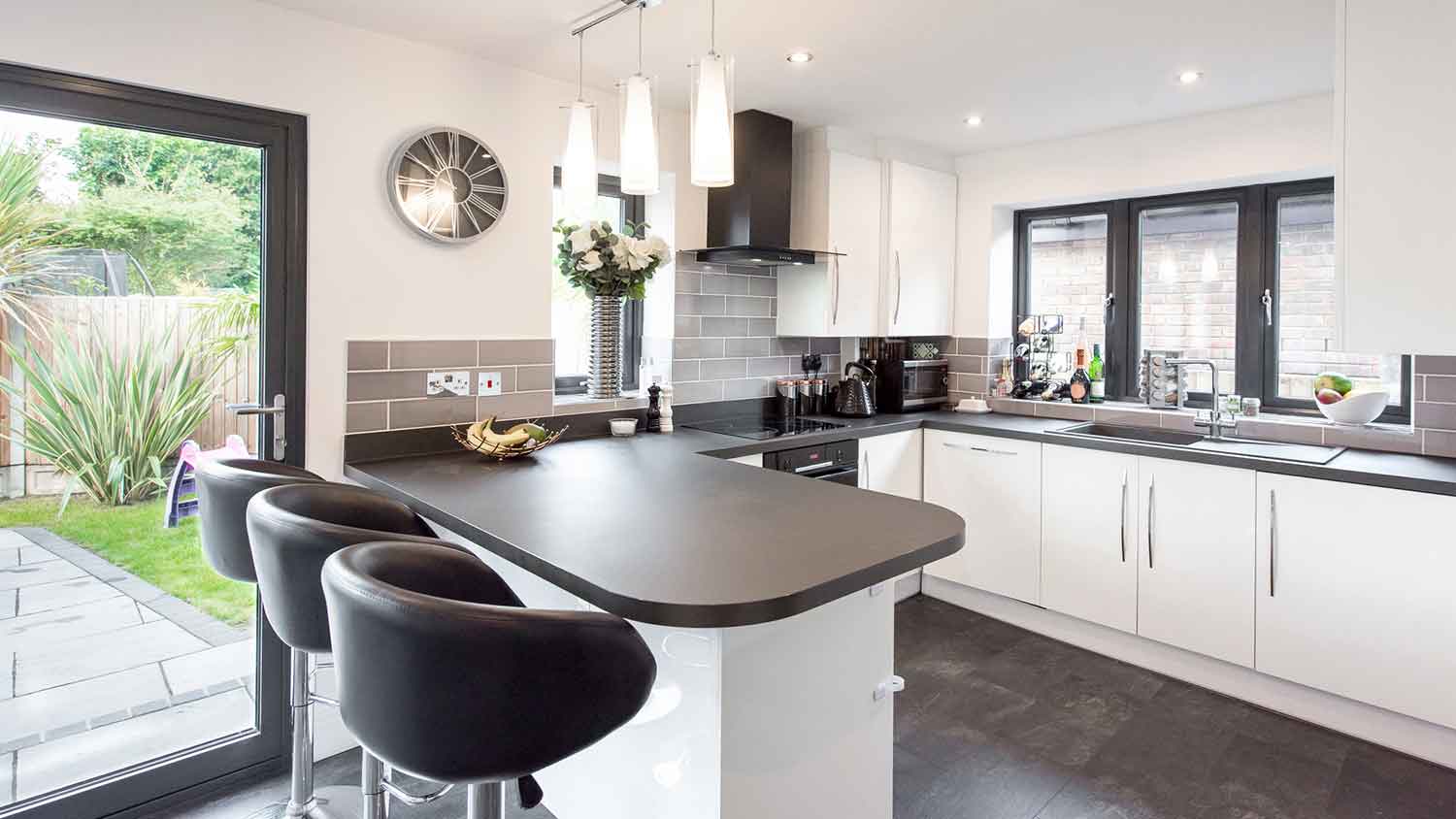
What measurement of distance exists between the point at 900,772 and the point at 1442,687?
5.60 feet

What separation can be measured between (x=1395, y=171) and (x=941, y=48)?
4.33 feet

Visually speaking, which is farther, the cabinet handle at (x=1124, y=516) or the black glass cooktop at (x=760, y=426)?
the black glass cooktop at (x=760, y=426)

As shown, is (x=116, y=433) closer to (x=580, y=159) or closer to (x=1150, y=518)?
(x=580, y=159)

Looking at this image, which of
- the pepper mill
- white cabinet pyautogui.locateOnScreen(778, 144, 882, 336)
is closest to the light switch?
the pepper mill

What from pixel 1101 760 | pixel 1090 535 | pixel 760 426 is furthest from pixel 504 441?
pixel 1090 535

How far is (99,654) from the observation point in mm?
2139

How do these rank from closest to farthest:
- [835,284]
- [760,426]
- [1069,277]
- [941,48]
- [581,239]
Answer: [941,48]
[581,239]
[760,426]
[835,284]
[1069,277]

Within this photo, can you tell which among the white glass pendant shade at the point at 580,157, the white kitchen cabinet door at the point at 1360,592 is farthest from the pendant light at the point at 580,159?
the white kitchen cabinet door at the point at 1360,592

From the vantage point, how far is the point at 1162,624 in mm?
3059

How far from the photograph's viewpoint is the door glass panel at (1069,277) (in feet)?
13.1

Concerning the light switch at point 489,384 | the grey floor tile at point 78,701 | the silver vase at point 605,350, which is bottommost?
the grey floor tile at point 78,701

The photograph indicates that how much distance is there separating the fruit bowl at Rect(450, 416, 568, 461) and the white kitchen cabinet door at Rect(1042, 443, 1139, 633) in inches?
84.9

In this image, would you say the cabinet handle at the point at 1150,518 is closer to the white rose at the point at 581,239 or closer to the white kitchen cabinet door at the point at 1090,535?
the white kitchen cabinet door at the point at 1090,535

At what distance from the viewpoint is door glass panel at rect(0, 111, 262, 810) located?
2.02 meters
